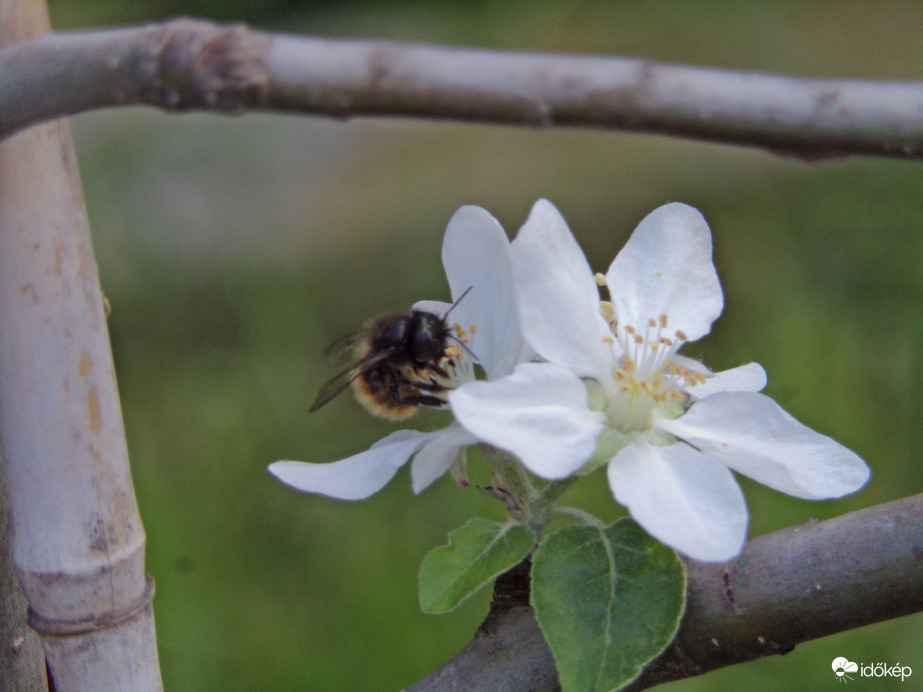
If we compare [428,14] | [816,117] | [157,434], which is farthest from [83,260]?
[428,14]

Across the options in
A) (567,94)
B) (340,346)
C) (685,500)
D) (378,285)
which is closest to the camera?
(567,94)

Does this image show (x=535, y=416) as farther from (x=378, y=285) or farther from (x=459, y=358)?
(x=378, y=285)

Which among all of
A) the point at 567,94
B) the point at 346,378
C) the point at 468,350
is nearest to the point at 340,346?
the point at 346,378

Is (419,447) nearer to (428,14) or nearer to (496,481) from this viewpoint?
(496,481)

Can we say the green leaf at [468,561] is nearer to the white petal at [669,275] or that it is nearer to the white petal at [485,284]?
the white petal at [485,284]

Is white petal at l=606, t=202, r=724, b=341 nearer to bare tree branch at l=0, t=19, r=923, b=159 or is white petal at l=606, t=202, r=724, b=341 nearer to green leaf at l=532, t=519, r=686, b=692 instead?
green leaf at l=532, t=519, r=686, b=692

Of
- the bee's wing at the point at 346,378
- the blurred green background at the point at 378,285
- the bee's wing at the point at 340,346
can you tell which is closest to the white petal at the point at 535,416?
the bee's wing at the point at 346,378

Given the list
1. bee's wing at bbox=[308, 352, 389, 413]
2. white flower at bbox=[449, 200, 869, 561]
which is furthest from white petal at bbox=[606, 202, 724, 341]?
bee's wing at bbox=[308, 352, 389, 413]
